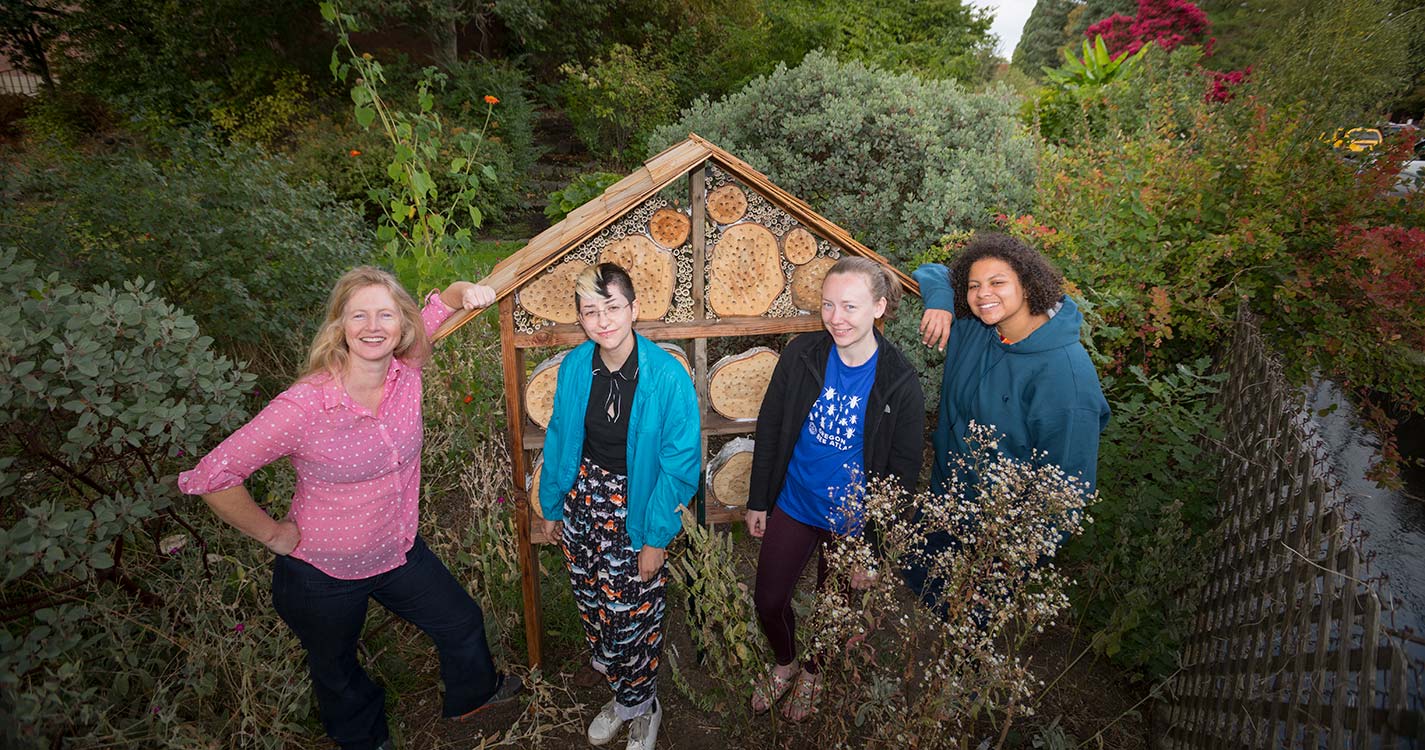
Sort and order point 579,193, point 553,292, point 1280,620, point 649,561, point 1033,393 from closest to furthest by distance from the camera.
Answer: point 1280,620 → point 1033,393 → point 649,561 → point 553,292 → point 579,193

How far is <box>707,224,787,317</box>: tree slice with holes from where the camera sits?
2.54 m

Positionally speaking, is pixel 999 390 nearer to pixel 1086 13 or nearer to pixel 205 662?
pixel 205 662

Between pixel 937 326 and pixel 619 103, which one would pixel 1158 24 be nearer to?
pixel 619 103

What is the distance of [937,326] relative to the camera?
2492 mm

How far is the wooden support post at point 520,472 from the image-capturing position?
246 centimetres

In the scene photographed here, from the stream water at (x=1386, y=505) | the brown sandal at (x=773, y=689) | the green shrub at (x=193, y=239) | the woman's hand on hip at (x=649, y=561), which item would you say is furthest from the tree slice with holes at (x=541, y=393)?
the stream water at (x=1386, y=505)

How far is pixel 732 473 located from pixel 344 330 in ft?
5.47

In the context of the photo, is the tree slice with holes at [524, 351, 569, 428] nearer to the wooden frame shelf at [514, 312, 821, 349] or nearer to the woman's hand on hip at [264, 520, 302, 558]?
the wooden frame shelf at [514, 312, 821, 349]

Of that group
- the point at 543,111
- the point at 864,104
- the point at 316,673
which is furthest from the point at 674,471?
the point at 543,111

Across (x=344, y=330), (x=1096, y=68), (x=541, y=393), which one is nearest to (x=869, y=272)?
(x=541, y=393)

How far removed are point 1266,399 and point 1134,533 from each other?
0.78 metres

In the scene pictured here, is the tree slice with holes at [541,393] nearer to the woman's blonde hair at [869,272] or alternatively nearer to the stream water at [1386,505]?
the woman's blonde hair at [869,272]

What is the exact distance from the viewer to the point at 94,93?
13.3 meters

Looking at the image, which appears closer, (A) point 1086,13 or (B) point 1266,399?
(B) point 1266,399
